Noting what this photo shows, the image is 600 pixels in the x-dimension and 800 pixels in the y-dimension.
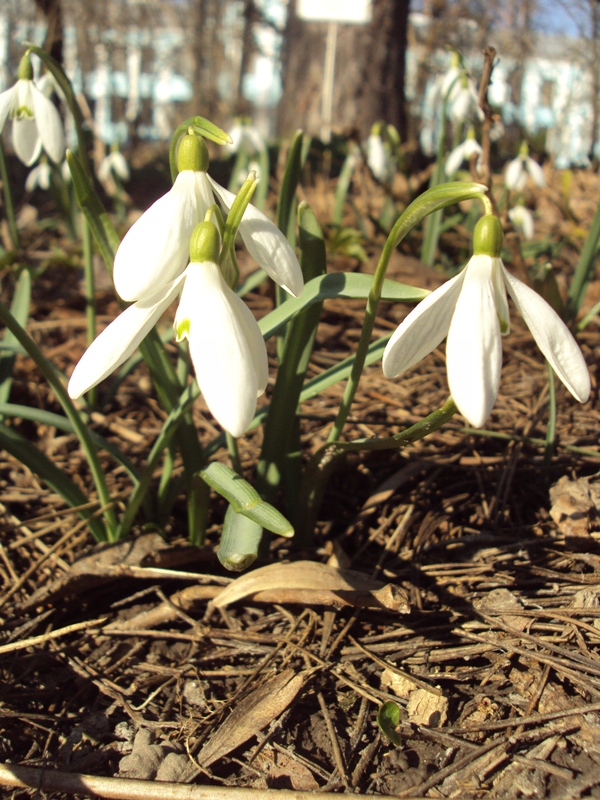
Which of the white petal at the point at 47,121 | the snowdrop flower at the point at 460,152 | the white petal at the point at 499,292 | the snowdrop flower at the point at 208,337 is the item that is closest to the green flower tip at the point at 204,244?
the snowdrop flower at the point at 208,337

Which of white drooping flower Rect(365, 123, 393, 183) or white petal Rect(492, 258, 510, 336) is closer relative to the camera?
white petal Rect(492, 258, 510, 336)

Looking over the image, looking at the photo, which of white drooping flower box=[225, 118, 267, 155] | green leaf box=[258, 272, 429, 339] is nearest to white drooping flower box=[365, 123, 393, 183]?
white drooping flower box=[225, 118, 267, 155]

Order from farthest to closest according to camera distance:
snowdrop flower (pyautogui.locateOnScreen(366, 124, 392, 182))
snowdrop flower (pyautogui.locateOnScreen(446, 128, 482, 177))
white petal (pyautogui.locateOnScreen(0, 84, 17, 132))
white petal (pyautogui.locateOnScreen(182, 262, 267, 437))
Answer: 1. snowdrop flower (pyautogui.locateOnScreen(366, 124, 392, 182))
2. snowdrop flower (pyautogui.locateOnScreen(446, 128, 482, 177))
3. white petal (pyautogui.locateOnScreen(0, 84, 17, 132))
4. white petal (pyautogui.locateOnScreen(182, 262, 267, 437))

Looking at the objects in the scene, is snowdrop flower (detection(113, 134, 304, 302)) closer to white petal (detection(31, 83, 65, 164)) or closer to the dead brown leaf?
the dead brown leaf

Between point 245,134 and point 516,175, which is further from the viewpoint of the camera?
point 245,134

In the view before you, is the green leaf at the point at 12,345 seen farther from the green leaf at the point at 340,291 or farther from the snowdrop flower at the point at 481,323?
the snowdrop flower at the point at 481,323

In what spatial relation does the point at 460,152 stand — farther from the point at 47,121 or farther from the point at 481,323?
the point at 481,323

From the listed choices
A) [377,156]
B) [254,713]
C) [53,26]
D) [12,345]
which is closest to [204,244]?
[254,713]

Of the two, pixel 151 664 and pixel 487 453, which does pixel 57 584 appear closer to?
pixel 151 664

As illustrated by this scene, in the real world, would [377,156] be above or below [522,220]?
above
